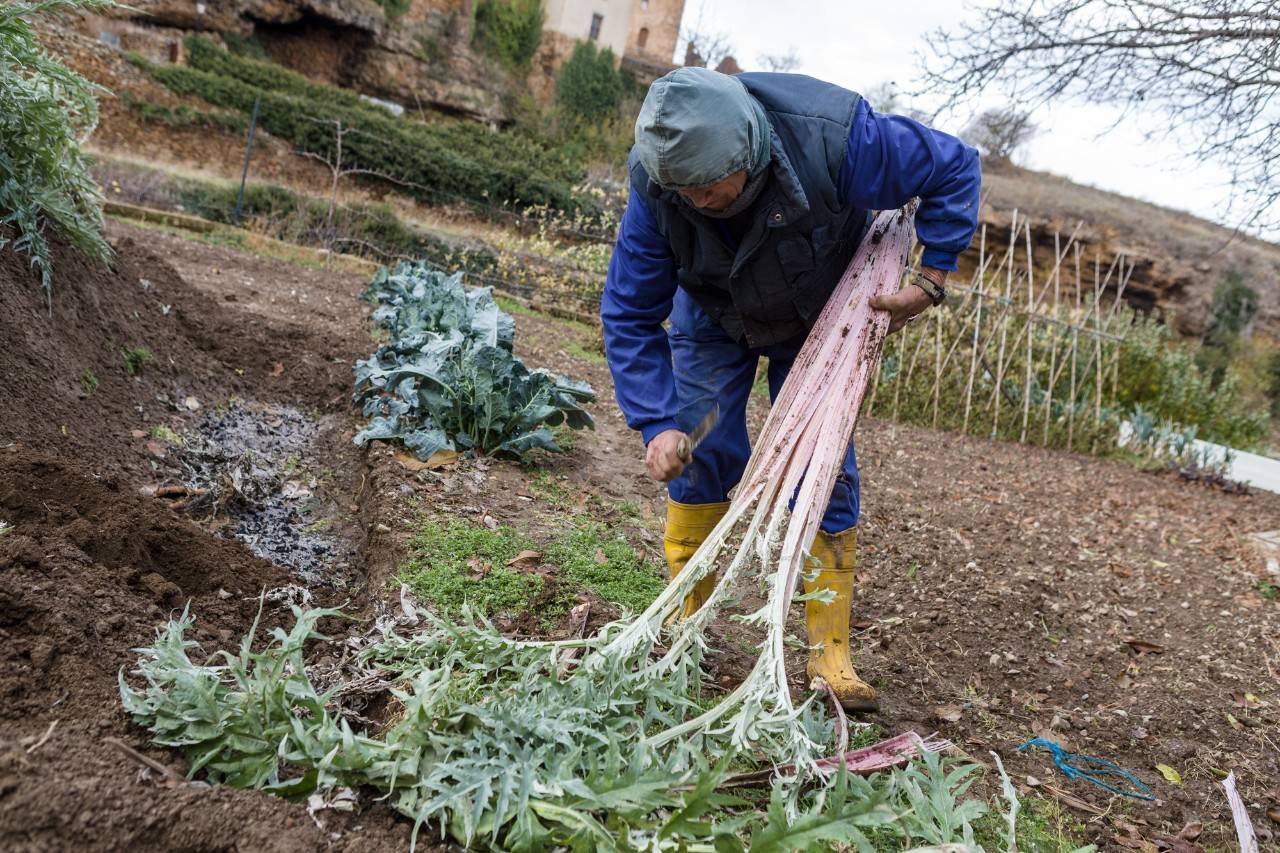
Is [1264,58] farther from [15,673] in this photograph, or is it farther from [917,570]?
[15,673]

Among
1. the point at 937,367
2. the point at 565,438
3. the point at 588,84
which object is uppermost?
the point at 588,84

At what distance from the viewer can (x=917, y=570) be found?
500 centimetres

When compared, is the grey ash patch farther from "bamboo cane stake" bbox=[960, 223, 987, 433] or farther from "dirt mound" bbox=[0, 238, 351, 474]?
"bamboo cane stake" bbox=[960, 223, 987, 433]

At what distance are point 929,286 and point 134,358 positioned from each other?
368cm

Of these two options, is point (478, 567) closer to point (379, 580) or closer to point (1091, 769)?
point (379, 580)

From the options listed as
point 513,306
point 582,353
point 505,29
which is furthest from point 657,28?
point 582,353

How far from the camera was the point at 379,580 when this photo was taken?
3.36m

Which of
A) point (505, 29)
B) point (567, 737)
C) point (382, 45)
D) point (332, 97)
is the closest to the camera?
point (567, 737)

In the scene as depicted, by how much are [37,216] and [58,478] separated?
1.69m

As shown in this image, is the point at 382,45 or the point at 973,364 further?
the point at 382,45

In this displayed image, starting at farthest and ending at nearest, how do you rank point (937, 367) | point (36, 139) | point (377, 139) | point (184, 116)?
point (184, 116), point (377, 139), point (937, 367), point (36, 139)

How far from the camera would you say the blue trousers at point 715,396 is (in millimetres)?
3145

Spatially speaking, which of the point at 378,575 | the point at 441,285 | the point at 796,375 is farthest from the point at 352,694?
the point at 441,285

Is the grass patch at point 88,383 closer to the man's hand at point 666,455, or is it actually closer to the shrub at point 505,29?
the man's hand at point 666,455
